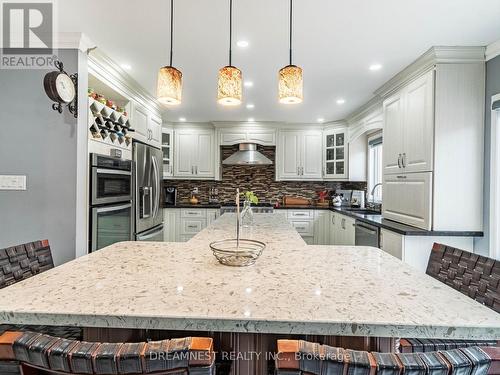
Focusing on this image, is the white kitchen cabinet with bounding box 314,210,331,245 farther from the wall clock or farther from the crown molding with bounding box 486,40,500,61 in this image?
the wall clock

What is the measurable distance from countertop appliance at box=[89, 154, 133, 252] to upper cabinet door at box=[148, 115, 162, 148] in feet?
2.88

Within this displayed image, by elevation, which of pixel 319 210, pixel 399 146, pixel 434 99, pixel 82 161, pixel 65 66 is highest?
pixel 65 66

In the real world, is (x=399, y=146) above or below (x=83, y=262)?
above

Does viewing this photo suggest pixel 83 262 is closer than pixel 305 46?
Yes

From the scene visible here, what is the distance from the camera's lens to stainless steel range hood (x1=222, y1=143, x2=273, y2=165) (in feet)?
17.1

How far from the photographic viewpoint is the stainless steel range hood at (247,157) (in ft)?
17.1

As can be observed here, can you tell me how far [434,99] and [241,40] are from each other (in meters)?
1.69

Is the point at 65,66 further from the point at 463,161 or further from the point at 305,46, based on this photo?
the point at 463,161

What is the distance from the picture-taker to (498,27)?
213 centimetres

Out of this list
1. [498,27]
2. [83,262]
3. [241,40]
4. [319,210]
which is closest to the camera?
[83,262]

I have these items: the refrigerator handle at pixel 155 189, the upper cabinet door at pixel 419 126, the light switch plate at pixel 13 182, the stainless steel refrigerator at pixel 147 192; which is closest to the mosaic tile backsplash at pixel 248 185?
the stainless steel refrigerator at pixel 147 192

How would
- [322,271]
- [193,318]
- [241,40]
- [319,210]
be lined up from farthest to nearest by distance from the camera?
1. [319,210]
2. [241,40]
3. [322,271]
4. [193,318]

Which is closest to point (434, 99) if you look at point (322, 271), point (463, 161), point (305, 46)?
point (463, 161)

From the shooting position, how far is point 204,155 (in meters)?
5.52
